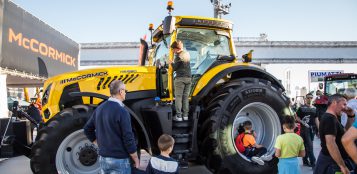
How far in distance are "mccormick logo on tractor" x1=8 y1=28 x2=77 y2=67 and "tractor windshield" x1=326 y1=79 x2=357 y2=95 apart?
1244 cm

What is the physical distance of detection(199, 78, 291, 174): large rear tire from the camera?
5.08 m

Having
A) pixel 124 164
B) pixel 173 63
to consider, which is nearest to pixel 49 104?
pixel 173 63

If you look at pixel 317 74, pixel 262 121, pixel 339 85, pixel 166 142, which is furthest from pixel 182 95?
pixel 317 74

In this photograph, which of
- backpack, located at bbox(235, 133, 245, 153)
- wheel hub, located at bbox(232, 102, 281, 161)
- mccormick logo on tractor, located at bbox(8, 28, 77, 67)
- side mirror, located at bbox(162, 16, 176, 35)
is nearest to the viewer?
side mirror, located at bbox(162, 16, 176, 35)

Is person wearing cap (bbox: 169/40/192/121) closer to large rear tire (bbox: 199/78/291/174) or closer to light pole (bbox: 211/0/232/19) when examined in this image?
large rear tire (bbox: 199/78/291/174)

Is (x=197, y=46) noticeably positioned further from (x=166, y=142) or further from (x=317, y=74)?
(x=317, y=74)

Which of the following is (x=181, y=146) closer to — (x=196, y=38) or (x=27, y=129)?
(x=196, y=38)

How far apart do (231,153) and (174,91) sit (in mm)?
1268

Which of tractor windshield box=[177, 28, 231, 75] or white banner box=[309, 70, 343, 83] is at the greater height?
white banner box=[309, 70, 343, 83]

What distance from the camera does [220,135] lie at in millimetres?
5141

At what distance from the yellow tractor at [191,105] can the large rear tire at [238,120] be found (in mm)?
15

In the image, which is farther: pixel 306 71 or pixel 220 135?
pixel 306 71

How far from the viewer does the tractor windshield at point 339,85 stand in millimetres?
16672

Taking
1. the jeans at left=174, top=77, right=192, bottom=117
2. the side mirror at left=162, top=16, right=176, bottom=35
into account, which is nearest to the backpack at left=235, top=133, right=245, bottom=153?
the jeans at left=174, top=77, right=192, bottom=117
